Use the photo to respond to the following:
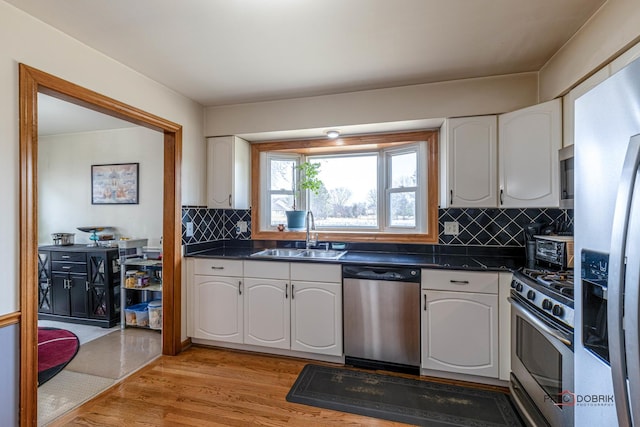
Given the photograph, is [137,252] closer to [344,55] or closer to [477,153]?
[344,55]

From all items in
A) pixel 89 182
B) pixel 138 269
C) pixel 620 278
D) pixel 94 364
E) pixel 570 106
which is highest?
pixel 570 106

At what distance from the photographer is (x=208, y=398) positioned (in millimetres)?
2064

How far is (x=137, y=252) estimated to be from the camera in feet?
11.6

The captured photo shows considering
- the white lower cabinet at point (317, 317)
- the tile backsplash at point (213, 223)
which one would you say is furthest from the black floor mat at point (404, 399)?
the tile backsplash at point (213, 223)

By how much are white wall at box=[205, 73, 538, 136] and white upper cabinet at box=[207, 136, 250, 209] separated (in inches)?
4.7

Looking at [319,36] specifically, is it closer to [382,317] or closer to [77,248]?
[382,317]

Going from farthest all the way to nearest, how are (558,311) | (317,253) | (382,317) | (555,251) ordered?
(317,253)
(382,317)
(555,251)
(558,311)

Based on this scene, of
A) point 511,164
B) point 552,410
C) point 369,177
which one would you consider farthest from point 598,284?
point 369,177

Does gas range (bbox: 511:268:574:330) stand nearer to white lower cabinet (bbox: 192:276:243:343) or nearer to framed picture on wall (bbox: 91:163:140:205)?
Answer: white lower cabinet (bbox: 192:276:243:343)

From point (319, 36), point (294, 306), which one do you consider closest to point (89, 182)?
point (294, 306)

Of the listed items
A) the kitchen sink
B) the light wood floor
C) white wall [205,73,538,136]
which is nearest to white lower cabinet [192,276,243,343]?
the light wood floor

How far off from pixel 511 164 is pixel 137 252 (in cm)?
393

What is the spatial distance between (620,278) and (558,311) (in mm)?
787

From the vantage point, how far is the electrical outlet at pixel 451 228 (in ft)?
8.98
